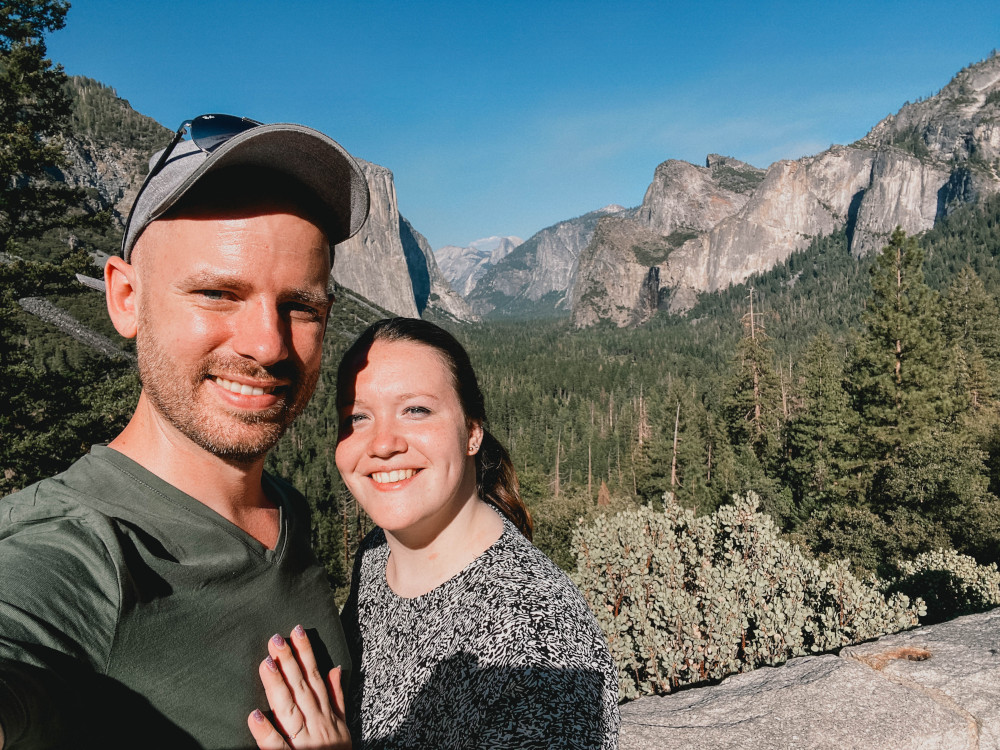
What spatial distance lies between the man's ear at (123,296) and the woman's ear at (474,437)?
4.09 ft

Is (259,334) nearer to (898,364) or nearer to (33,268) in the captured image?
(33,268)

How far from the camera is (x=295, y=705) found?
1.46m

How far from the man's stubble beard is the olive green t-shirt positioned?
0.49ft

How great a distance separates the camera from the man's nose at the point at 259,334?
1.44 metres

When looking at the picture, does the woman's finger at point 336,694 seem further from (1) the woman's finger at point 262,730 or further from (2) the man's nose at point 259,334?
(2) the man's nose at point 259,334

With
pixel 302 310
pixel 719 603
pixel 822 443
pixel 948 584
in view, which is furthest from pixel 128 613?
pixel 822 443

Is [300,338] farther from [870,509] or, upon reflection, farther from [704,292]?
[704,292]

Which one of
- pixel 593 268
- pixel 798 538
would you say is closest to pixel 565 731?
pixel 798 538

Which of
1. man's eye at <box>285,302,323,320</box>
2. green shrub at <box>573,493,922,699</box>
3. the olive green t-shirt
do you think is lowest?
green shrub at <box>573,493,922,699</box>

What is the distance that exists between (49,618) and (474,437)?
1524 mm

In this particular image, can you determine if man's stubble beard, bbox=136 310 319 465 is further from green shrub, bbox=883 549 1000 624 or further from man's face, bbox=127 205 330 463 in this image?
green shrub, bbox=883 549 1000 624

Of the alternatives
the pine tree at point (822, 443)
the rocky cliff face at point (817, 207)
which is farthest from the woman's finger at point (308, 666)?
the rocky cliff face at point (817, 207)

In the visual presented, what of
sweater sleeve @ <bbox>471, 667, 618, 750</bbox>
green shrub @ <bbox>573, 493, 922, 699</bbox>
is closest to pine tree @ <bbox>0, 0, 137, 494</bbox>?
green shrub @ <bbox>573, 493, 922, 699</bbox>

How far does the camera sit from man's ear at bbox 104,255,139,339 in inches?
58.5
